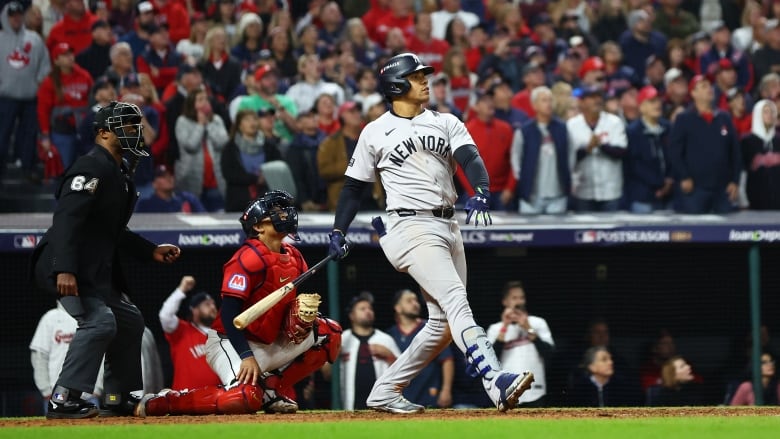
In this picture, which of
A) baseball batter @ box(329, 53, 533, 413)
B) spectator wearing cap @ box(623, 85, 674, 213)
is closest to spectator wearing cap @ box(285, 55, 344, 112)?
spectator wearing cap @ box(623, 85, 674, 213)

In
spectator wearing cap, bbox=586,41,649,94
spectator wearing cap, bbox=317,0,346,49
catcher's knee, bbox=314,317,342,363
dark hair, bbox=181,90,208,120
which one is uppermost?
spectator wearing cap, bbox=317,0,346,49

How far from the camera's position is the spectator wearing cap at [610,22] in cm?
1354

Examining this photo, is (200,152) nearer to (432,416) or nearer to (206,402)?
(206,402)

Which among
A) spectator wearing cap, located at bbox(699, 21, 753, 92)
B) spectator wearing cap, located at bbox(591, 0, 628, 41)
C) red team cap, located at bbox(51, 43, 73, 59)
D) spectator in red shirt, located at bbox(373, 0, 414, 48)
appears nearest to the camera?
red team cap, located at bbox(51, 43, 73, 59)

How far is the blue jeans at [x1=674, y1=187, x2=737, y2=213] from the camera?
1059 centimetres

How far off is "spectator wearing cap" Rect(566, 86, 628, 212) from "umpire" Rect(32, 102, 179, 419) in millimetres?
4808

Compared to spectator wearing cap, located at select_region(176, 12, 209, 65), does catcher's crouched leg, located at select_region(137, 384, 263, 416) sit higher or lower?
lower

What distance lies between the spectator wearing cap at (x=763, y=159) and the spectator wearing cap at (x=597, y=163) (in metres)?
1.06

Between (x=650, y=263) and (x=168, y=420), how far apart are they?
4918 mm

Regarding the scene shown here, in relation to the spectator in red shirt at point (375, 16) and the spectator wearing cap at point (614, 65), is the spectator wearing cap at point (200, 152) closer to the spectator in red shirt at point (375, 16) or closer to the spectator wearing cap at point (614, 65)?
the spectator in red shirt at point (375, 16)

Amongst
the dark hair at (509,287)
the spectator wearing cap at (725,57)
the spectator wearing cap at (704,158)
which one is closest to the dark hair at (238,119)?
the dark hair at (509,287)

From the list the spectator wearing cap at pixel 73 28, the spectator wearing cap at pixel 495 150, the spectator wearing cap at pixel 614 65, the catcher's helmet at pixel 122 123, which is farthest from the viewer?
the spectator wearing cap at pixel 614 65

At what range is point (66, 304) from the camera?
6.32 meters

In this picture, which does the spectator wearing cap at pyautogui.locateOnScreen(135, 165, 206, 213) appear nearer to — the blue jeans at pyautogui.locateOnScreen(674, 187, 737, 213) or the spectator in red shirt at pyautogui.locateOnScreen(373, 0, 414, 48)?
the spectator in red shirt at pyautogui.locateOnScreen(373, 0, 414, 48)
